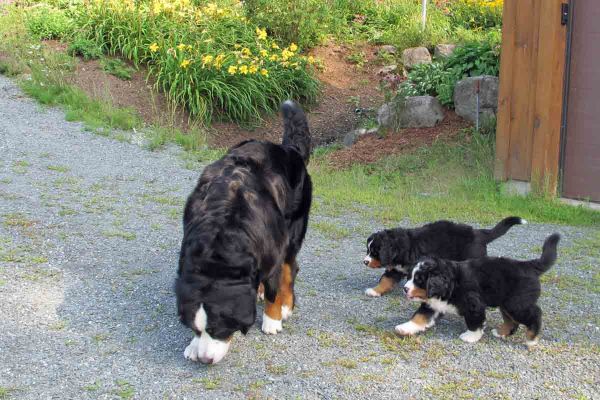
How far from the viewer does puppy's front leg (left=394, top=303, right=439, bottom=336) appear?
A: 5.18 metres

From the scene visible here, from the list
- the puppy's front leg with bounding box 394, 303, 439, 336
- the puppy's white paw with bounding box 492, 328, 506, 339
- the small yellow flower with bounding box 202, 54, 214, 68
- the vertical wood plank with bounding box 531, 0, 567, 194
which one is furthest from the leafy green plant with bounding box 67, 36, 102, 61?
the puppy's white paw with bounding box 492, 328, 506, 339

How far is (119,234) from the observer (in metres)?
7.26

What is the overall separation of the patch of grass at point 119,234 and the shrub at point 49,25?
25.3 feet

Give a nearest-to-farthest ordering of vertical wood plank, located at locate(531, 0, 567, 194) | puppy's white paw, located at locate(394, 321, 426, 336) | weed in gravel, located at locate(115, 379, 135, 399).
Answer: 1. weed in gravel, located at locate(115, 379, 135, 399)
2. puppy's white paw, located at locate(394, 321, 426, 336)
3. vertical wood plank, located at locate(531, 0, 567, 194)

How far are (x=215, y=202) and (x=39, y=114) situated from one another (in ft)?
26.6

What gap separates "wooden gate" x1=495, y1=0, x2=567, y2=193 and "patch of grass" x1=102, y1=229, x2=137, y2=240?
185 inches

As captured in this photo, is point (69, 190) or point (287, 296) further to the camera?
point (69, 190)

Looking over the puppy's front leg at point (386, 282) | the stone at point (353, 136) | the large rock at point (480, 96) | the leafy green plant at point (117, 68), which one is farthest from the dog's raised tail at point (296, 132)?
the leafy green plant at point (117, 68)

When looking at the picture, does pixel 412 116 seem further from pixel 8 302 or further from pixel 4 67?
pixel 8 302

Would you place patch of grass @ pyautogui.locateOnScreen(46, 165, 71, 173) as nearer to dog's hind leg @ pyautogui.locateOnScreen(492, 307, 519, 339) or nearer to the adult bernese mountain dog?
the adult bernese mountain dog

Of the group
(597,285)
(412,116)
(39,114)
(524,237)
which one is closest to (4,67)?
(39,114)

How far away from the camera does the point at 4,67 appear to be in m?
13.3

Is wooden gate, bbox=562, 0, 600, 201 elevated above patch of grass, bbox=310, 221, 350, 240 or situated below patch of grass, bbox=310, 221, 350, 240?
above

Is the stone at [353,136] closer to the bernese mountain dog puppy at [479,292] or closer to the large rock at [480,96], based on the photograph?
the large rock at [480,96]
